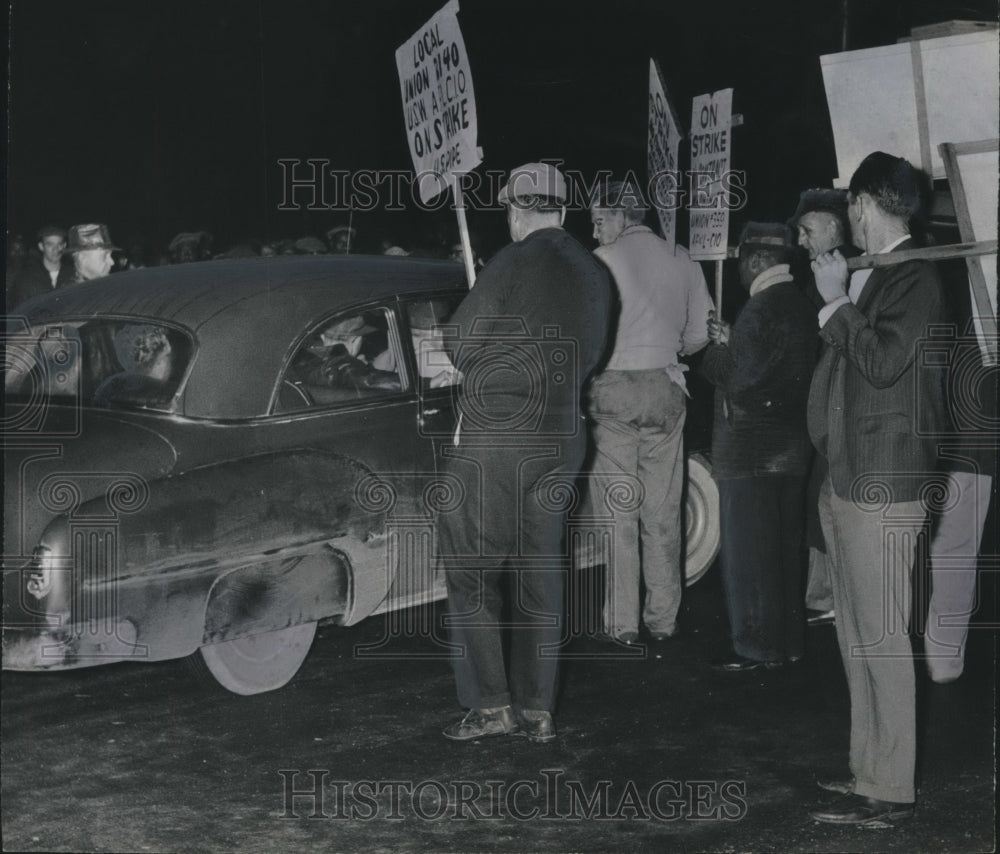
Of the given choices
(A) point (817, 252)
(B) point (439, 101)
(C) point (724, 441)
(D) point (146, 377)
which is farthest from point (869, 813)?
(B) point (439, 101)

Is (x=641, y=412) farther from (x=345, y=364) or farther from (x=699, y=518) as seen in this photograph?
(x=345, y=364)

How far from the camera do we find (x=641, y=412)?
6781mm

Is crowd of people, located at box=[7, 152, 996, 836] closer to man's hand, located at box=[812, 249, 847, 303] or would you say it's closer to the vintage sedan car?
man's hand, located at box=[812, 249, 847, 303]

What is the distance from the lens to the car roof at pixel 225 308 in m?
5.62

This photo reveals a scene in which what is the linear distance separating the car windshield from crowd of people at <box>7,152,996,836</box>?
82 mm

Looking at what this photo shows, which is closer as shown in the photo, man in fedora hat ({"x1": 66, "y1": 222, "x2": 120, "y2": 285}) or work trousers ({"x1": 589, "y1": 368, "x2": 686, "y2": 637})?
man in fedora hat ({"x1": 66, "y1": 222, "x2": 120, "y2": 285})

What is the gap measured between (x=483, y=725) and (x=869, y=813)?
61.8 inches

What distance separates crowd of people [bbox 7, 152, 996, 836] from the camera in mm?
4402

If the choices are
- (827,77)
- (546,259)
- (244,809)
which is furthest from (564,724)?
(827,77)

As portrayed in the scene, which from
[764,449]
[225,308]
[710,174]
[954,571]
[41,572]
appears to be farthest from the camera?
[710,174]

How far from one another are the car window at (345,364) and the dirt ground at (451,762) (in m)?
1.30

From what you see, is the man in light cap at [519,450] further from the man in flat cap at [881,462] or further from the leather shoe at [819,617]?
the leather shoe at [819,617]

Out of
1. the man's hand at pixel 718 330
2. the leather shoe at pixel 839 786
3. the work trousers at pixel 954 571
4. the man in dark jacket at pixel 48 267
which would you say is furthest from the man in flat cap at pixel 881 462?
the man in dark jacket at pixel 48 267

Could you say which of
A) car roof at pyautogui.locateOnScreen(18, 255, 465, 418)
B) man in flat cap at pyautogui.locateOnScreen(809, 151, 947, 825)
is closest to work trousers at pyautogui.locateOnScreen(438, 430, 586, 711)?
car roof at pyautogui.locateOnScreen(18, 255, 465, 418)
